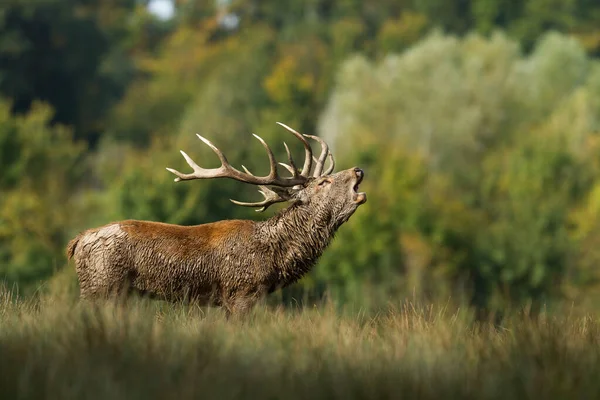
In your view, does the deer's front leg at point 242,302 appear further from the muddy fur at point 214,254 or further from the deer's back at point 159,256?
the deer's back at point 159,256

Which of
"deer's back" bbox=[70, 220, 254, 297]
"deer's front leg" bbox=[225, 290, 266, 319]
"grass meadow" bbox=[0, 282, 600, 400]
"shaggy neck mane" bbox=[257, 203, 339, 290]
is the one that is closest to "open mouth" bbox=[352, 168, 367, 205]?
"shaggy neck mane" bbox=[257, 203, 339, 290]

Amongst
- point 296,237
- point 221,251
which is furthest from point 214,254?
point 296,237

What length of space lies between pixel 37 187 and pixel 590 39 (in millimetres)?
62724

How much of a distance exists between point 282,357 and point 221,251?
3.26 metres

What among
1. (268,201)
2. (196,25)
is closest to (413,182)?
(268,201)

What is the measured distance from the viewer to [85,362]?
26.9 ft

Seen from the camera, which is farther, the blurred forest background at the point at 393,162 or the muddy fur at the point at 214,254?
the blurred forest background at the point at 393,162

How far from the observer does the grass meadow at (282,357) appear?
789 cm

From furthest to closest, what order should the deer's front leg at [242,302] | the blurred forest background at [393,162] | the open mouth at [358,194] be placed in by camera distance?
the blurred forest background at [393,162]
the open mouth at [358,194]
the deer's front leg at [242,302]

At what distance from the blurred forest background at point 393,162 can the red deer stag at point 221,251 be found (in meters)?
28.5

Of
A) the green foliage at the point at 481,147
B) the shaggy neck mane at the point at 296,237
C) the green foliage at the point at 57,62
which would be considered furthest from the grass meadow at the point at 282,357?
the green foliage at the point at 57,62

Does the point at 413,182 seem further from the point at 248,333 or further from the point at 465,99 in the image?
the point at 248,333

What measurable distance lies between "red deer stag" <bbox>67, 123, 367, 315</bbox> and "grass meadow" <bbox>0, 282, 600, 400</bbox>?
1089 millimetres

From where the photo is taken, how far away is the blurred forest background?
57.6 metres
